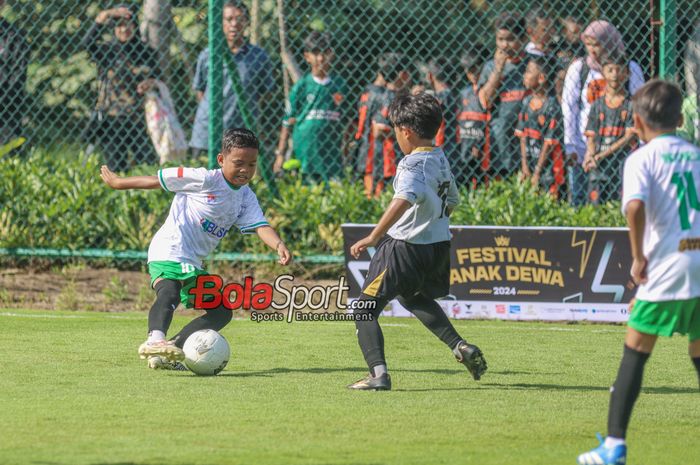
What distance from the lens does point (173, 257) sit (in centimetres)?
780

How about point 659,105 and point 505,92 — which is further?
point 505,92

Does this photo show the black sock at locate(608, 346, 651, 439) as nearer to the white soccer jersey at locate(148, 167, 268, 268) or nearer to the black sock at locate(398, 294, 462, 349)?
the black sock at locate(398, 294, 462, 349)

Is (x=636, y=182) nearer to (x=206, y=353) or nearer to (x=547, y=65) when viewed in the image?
(x=206, y=353)

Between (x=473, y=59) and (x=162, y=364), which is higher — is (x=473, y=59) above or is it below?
above

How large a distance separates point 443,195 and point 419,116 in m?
0.49

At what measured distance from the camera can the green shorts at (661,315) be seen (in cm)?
513

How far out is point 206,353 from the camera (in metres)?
7.39

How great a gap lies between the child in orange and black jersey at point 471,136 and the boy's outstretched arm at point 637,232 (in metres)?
7.21

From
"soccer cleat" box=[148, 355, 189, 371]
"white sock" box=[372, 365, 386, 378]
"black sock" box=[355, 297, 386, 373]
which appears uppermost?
"black sock" box=[355, 297, 386, 373]

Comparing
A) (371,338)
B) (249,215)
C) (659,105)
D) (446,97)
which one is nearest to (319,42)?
(446,97)

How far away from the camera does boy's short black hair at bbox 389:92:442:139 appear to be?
711cm

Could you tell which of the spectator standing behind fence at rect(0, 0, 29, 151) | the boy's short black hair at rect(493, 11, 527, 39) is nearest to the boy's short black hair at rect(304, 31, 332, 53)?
the boy's short black hair at rect(493, 11, 527, 39)

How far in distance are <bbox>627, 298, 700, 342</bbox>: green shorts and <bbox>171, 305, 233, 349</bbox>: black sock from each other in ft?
11.0

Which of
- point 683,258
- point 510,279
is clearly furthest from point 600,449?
point 510,279
